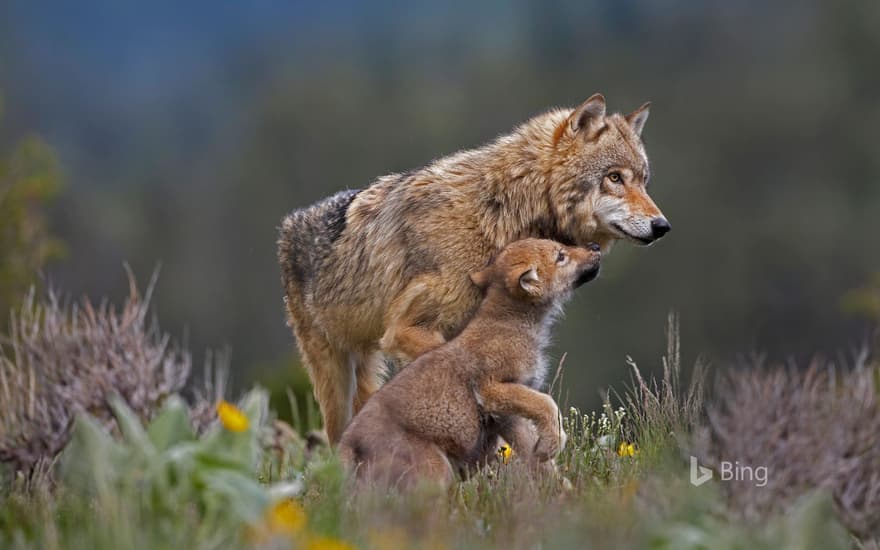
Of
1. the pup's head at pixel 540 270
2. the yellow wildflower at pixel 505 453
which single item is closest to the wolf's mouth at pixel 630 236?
the pup's head at pixel 540 270

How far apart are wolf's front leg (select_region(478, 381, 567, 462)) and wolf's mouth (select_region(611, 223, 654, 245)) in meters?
1.38

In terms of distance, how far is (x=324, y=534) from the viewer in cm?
473

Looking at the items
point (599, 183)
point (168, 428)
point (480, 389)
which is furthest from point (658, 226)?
point (168, 428)

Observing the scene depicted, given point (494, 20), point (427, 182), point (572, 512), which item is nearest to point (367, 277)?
point (427, 182)

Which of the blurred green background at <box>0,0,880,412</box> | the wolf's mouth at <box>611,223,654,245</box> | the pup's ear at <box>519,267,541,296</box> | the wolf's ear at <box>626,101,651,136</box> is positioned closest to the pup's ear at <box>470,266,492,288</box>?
the pup's ear at <box>519,267,541,296</box>

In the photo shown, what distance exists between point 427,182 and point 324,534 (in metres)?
3.53

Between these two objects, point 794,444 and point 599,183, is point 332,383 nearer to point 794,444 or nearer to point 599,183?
point 599,183

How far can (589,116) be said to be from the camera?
25.7 feet

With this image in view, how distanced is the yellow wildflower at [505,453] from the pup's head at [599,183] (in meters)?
1.25

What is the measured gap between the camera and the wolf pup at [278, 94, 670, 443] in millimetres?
7441

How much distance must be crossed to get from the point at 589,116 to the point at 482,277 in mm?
1303

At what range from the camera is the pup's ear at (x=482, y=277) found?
23.5 ft

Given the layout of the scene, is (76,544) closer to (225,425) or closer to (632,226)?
(225,425)

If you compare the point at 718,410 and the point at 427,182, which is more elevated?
the point at 427,182
